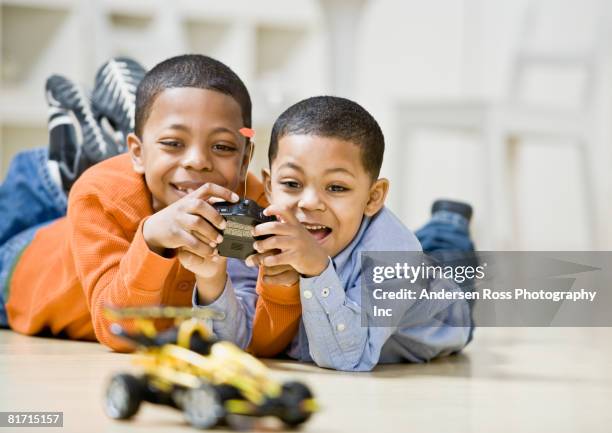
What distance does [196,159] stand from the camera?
1.23 meters

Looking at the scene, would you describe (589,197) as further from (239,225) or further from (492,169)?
(239,225)

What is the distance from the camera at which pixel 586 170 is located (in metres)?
3.05

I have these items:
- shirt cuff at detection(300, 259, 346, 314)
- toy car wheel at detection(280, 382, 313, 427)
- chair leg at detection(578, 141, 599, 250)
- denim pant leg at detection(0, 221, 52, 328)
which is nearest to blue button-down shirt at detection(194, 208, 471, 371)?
shirt cuff at detection(300, 259, 346, 314)

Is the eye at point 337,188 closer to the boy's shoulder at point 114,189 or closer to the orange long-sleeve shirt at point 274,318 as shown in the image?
the orange long-sleeve shirt at point 274,318

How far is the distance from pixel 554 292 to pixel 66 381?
0.65m

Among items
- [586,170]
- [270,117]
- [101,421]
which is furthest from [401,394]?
[270,117]

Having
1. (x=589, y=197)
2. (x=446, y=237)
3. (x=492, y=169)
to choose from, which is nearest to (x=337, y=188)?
(x=446, y=237)

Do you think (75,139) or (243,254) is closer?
(243,254)

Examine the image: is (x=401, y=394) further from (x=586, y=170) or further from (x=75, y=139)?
(x=586, y=170)

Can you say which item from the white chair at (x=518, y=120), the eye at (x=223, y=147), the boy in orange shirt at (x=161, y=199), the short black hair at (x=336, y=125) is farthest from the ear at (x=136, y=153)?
the white chair at (x=518, y=120)

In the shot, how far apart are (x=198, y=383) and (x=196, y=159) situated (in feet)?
1.70

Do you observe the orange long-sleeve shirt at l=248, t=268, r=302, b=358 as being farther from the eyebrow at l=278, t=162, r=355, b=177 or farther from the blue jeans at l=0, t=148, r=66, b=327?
the blue jeans at l=0, t=148, r=66, b=327

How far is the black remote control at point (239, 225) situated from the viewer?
103 cm

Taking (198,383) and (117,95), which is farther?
(117,95)
